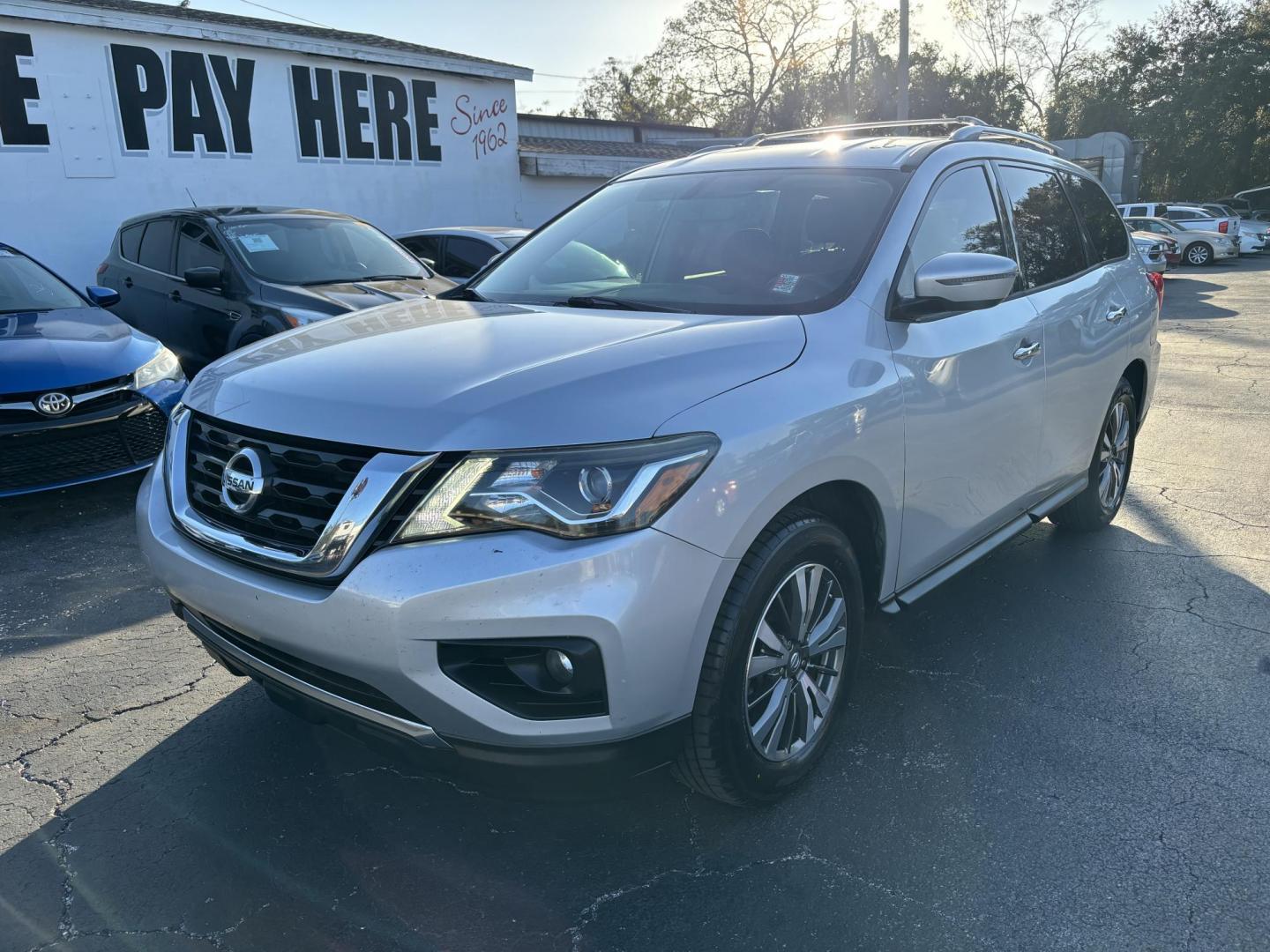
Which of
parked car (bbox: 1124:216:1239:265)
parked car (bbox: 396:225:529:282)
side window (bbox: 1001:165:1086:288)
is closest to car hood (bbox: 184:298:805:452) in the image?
side window (bbox: 1001:165:1086:288)

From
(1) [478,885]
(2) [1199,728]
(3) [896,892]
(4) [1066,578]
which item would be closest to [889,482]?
(3) [896,892]

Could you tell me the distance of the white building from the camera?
11.4m

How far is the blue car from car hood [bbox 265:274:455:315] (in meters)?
1.13

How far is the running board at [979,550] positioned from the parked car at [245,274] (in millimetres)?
4282

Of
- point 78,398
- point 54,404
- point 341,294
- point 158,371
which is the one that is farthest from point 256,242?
point 54,404

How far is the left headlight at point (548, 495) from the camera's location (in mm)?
2137

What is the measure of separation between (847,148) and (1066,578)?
2.24 m

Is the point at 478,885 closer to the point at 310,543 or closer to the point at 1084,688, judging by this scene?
the point at 310,543

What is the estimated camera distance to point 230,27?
12.9m

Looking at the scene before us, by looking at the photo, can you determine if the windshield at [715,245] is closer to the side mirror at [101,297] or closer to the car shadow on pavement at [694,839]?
the car shadow on pavement at [694,839]

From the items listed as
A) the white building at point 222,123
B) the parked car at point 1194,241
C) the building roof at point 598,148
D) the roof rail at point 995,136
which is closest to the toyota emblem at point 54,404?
the roof rail at point 995,136

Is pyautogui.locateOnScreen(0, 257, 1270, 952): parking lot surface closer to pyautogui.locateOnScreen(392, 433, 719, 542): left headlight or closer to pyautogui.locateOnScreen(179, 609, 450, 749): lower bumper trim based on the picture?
pyautogui.locateOnScreen(179, 609, 450, 749): lower bumper trim

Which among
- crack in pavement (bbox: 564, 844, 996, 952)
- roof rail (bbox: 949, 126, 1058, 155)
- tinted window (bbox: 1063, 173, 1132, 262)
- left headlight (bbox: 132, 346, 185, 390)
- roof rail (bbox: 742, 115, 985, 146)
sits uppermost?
roof rail (bbox: 742, 115, 985, 146)

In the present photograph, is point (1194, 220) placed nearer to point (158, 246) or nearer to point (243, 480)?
point (158, 246)
